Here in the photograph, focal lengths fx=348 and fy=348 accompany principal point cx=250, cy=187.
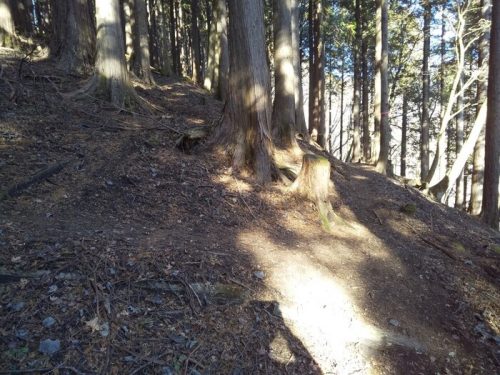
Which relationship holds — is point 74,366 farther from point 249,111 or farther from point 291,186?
point 249,111

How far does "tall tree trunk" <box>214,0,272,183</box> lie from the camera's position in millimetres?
6027

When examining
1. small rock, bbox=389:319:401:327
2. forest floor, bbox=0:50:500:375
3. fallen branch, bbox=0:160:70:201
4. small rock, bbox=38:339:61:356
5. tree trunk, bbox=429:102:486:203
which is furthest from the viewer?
tree trunk, bbox=429:102:486:203

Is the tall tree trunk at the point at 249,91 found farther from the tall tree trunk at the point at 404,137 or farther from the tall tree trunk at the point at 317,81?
the tall tree trunk at the point at 404,137

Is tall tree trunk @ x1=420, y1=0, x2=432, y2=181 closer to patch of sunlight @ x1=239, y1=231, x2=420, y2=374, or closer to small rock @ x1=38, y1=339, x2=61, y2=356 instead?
patch of sunlight @ x1=239, y1=231, x2=420, y2=374

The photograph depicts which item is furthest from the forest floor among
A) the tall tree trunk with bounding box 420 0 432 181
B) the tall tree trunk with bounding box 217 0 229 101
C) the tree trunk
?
the tall tree trunk with bounding box 420 0 432 181

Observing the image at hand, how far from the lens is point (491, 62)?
707cm

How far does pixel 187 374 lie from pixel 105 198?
9.75ft

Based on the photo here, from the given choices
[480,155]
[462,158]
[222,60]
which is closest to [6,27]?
[222,60]

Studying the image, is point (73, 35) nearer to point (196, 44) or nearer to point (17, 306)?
point (17, 306)

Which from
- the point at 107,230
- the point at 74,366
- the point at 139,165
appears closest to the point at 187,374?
the point at 74,366

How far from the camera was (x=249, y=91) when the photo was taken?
6102mm

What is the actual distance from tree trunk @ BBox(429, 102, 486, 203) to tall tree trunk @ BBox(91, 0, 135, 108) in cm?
865

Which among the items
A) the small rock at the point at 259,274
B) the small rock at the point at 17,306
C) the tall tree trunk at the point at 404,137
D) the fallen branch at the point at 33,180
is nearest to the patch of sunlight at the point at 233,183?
the small rock at the point at 259,274

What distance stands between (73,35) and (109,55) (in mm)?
2185
